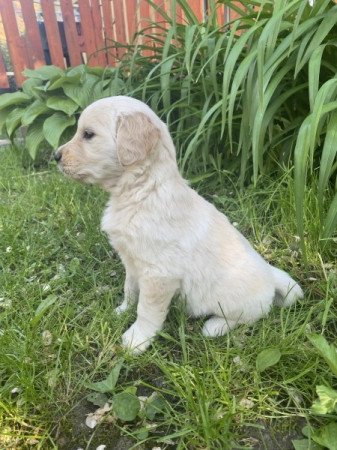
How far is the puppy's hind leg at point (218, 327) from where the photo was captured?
182cm

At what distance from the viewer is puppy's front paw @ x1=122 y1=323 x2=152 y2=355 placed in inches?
69.1

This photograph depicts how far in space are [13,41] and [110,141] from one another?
16.1 ft

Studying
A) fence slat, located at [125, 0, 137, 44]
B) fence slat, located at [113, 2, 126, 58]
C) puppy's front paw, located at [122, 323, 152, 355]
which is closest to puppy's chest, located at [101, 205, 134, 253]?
puppy's front paw, located at [122, 323, 152, 355]

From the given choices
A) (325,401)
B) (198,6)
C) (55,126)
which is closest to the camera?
(325,401)

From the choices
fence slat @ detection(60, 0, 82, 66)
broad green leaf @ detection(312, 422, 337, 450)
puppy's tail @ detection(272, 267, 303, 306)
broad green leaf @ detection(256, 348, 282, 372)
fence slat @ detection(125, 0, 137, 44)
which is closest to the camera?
broad green leaf @ detection(312, 422, 337, 450)

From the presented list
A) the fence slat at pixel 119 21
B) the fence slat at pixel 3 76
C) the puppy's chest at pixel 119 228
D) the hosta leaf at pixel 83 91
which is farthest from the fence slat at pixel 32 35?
the puppy's chest at pixel 119 228

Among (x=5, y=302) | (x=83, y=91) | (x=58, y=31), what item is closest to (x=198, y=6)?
Result: (x=83, y=91)

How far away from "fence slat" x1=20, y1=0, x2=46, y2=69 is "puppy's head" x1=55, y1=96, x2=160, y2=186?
466cm

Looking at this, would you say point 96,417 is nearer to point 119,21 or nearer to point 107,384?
point 107,384

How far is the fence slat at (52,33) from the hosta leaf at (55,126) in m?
2.27

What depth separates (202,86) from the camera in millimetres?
2971

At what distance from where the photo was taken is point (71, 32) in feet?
19.0

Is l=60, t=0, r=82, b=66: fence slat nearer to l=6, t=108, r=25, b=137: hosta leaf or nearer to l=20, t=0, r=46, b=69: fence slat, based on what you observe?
l=20, t=0, r=46, b=69: fence slat

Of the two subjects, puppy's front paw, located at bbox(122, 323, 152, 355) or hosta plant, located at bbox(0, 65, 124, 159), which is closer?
puppy's front paw, located at bbox(122, 323, 152, 355)
